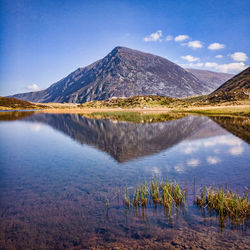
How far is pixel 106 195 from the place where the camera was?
39.6 feet

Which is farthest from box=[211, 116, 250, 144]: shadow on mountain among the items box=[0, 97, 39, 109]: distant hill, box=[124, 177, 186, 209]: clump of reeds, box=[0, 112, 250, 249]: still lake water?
box=[0, 97, 39, 109]: distant hill

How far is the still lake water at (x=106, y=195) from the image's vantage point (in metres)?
8.10

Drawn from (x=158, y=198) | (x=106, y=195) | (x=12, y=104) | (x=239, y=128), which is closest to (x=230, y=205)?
(x=158, y=198)

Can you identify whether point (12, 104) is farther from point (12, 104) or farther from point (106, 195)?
point (106, 195)

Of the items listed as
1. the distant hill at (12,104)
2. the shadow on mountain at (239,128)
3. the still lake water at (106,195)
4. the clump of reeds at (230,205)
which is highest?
the distant hill at (12,104)

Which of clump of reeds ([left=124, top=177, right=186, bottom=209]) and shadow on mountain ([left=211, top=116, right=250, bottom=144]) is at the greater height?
shadow on mountain ([left=211, top=116, right=250, bottom=144])

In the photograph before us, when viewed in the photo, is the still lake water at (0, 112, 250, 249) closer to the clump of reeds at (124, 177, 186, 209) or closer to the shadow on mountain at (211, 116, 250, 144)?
the clump of reeds at (124, 177, 186, 209)

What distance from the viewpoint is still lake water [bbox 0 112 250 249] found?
810 centimetres

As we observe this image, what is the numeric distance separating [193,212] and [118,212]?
352cm

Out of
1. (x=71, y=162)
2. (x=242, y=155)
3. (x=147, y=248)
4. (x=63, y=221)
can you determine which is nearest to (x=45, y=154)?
(x=71, y=162)

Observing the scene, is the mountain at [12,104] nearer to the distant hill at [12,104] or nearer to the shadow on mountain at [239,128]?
the distant hill at [12,104]

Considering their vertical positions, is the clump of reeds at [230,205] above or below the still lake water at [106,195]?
above

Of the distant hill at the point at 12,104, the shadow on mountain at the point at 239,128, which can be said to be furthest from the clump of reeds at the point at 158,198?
the distant hill at the point at 12,104

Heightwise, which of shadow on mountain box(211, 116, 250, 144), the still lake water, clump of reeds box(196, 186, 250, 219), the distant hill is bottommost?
the still lake water
